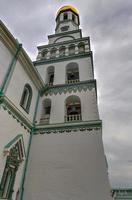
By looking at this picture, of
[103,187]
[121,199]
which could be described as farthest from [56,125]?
[121,199]

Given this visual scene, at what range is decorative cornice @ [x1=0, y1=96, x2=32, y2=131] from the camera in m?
6.60

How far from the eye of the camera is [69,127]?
28.4 ft

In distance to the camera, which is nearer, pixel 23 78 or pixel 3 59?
pixel 3 59

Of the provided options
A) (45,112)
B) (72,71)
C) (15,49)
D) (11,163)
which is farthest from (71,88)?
(11,163)

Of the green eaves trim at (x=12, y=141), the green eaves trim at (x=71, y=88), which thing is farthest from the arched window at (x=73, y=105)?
the green eaves trim at (x=12, y=141)

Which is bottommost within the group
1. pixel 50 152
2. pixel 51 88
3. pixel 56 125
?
pixel 50 152

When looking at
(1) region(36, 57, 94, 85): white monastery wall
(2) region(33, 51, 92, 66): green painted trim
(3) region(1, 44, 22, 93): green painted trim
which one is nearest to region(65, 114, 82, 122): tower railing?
(1) region(36, 57, 94, 85): white monastery wall

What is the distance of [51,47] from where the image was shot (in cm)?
1523

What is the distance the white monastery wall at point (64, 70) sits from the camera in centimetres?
1132

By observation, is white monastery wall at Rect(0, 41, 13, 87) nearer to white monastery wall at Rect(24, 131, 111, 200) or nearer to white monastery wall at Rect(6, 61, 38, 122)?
white monastery wall at Rect(6, 61, 38, 122)

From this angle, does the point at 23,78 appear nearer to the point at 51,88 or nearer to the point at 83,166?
the point at 51,88

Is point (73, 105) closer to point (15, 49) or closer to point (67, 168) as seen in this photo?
point (67, 168)

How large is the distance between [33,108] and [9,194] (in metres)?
4.96

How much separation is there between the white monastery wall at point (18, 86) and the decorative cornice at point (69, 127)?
1027mm
